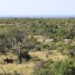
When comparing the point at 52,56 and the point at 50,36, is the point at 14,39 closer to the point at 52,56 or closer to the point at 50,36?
the point at 52,56

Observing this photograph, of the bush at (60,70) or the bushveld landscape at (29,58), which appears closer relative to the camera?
the bush at (60,70)

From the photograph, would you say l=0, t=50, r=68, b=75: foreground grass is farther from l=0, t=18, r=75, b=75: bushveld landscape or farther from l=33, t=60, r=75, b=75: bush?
l=33, t=60, r=75, b=75: bush

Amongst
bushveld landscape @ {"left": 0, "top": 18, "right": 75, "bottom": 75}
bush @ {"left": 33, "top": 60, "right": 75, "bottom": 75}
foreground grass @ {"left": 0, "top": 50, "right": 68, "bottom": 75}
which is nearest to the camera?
bush @ {"left": 33, "top": 60, "right": 75, "bottom": 75}

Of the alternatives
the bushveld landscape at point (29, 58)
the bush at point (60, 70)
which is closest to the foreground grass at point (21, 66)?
the bushveld landscape at point (29, 58)

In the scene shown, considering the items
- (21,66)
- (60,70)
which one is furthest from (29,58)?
(60,70)

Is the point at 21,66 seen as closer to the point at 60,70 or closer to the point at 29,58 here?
the point at 29,58

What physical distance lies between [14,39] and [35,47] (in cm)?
914

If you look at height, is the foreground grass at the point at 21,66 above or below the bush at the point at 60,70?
below

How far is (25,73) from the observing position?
3006cm

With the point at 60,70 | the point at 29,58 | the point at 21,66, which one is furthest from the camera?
the point at 29,58

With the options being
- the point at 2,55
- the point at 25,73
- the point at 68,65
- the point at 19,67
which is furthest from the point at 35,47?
the point at 68,65

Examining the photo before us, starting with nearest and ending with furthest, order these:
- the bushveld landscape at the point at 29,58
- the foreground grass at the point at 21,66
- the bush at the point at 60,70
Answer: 1. the bush at the point at 60,70
2. the bushveld landscape at the point at 29,58
3. the foreground grass at the point at 21,66

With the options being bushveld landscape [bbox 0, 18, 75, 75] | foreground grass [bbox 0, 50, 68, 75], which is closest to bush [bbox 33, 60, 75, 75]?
bushveld landscape [bbox 0, 18, 75, 75]

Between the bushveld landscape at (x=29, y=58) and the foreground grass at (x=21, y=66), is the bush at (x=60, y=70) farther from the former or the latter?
the foreground grass at (x=21, y=66)
